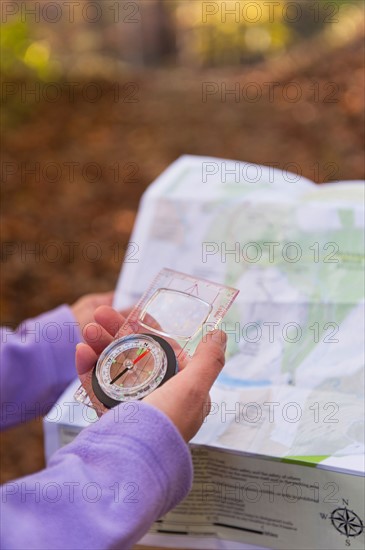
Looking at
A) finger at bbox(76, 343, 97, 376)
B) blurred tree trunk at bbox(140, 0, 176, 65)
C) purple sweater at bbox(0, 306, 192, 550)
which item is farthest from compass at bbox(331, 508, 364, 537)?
blurred tree trunk at bbox(140, 0, 176, 65)

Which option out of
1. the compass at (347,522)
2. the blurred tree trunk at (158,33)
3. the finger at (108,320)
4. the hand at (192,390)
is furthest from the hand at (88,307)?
the blurred tree trunk at (158,33)

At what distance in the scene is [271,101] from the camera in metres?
2.45

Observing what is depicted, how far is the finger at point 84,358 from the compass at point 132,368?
11 millimetres

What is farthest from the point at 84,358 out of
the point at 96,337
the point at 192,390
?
the point at 192,390

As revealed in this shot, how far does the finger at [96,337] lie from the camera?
69 cm

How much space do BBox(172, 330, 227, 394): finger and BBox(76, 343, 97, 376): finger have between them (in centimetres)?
11

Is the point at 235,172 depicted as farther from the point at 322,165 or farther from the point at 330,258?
the point at 322,165

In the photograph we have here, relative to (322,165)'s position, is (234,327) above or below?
above

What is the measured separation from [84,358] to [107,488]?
15 centimetres

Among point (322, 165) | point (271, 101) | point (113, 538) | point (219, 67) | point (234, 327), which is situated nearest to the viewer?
point (113, 538)

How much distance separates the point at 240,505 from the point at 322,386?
0.53 ft

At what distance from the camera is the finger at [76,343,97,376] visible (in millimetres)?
676

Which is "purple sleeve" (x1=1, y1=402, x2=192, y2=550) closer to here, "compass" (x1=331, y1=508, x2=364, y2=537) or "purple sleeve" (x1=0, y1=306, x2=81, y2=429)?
"compass" (x1=331, y1=508, x2=364, y2=537)

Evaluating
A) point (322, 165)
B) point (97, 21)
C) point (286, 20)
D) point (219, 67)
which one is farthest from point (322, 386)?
point (97, 21)
